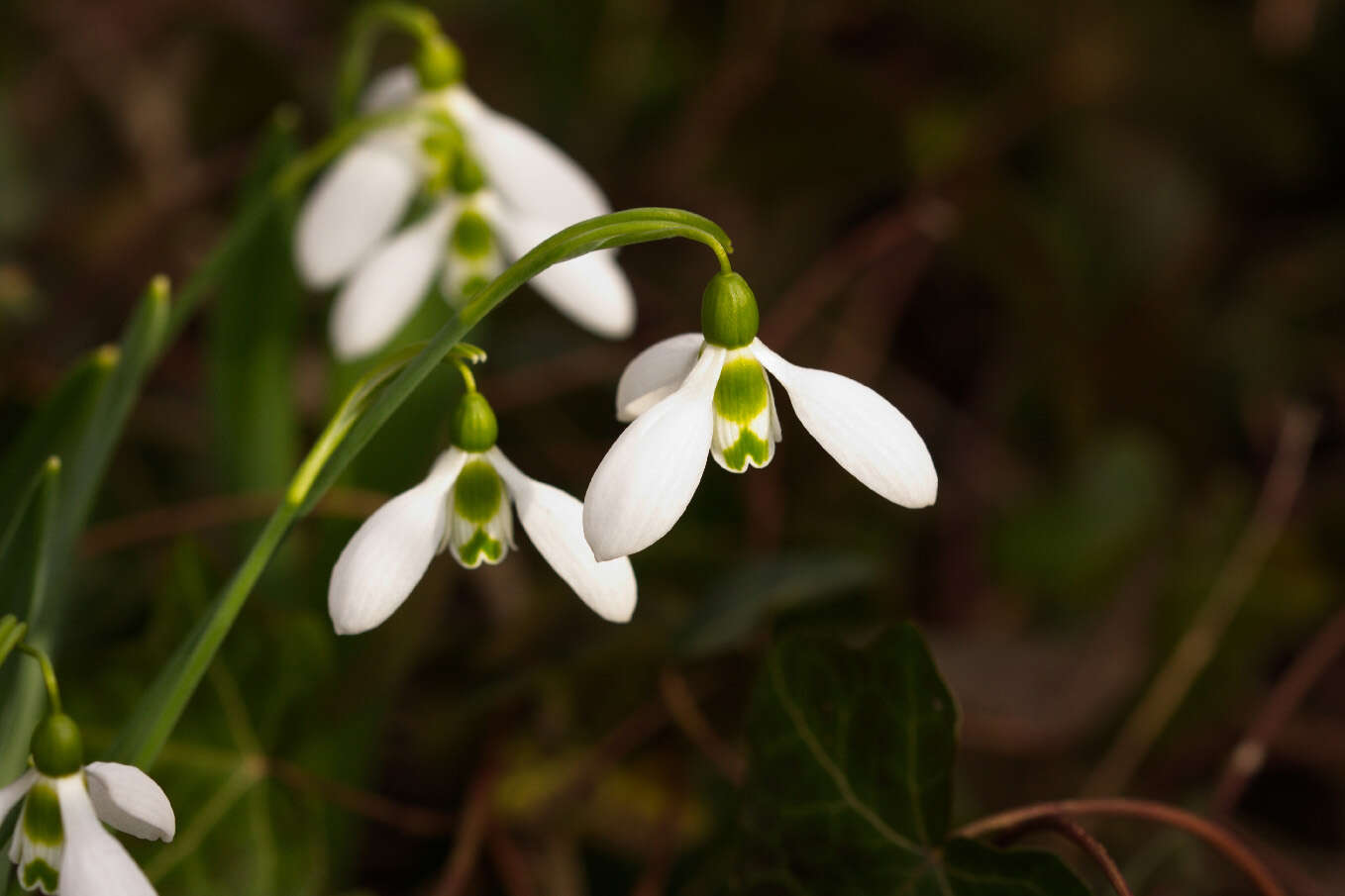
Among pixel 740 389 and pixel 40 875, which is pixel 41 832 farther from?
pixel 740 389

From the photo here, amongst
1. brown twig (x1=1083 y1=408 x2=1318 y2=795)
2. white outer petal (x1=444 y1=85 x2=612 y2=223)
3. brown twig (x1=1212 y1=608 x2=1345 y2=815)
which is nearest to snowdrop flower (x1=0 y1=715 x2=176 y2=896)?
white outer petal (x1=444 y1=85 x2=612 y2=223)

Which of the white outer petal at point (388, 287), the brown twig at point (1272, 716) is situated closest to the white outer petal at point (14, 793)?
the white outer petal at point (388, 287)

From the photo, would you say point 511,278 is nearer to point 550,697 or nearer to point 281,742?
point 281,742

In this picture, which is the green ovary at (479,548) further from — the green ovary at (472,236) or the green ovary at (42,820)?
the green ovary at (472,236)

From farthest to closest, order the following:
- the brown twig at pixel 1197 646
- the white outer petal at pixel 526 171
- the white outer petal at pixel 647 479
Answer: the brown twig at pixel 1197 646 < the white outer petal at pixel 526 171 < the white outer petal at pixel 647 479

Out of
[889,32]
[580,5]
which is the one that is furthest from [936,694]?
[889,32]

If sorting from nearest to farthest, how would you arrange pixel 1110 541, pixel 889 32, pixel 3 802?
1. pixel 3 802
2. pixel 1110 541
3. pixel 889 32

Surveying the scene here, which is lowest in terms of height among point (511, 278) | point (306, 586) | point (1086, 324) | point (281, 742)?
point (281, 742)
